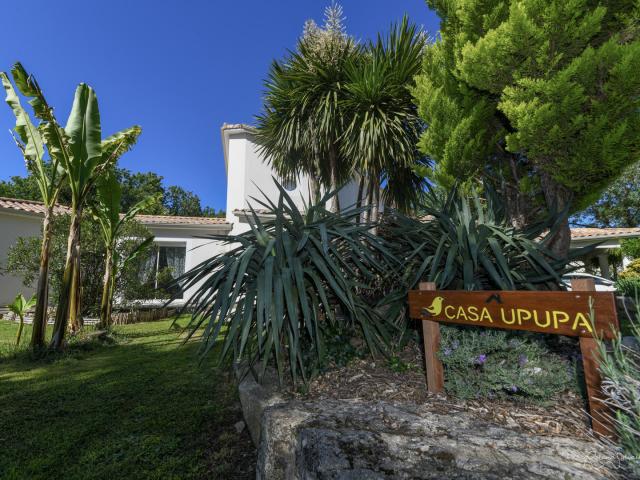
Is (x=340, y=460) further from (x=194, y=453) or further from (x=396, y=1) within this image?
(x=396, y=1)

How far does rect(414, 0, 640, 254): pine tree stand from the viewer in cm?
279

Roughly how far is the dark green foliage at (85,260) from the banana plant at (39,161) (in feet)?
7.93

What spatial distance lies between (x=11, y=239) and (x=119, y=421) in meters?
11.7

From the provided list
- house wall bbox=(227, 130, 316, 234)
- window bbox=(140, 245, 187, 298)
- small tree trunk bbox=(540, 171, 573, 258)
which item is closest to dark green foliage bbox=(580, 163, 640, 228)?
house wall bbox=(227, 130, 316, 234)

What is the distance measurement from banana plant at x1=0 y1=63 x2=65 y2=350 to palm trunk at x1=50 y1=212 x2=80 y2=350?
19cm

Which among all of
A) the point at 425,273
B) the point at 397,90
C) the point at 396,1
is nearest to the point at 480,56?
the point at 425,273

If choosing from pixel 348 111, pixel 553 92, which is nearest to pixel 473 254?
pixel 553 92

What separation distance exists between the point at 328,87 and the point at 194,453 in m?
6.36

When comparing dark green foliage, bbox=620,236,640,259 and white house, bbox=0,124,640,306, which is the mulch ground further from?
dark green foliage, bbox=620,236,640,259

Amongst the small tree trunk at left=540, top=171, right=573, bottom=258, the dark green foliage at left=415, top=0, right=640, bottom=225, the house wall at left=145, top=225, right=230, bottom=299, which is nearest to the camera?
the dark green foliage at left=415, top=0, right=640, bottom=225

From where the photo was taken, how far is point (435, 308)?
2176mm

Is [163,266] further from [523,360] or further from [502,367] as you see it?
[523,360]

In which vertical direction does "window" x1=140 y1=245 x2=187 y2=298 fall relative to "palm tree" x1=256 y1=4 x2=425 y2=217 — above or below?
below

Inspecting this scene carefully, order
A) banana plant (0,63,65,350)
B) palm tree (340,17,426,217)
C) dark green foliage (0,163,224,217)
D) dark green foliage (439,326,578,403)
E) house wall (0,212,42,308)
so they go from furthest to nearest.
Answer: dark green foliage (0,163,224,217), house wall (0,212,42,308), palm tree (340,17,426,217), banana plant (0,63,65,350), dark green foliage (439,326,578,403)
